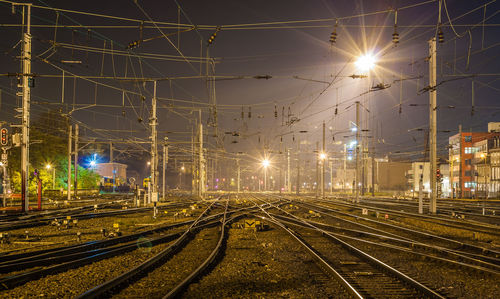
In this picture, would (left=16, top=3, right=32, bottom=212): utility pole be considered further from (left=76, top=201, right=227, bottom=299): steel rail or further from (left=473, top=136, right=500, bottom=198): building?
(left=473, top=136, right=500, bottom=198): building

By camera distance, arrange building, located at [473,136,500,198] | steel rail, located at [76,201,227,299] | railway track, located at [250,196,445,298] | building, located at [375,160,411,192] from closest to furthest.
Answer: steel rail, located at [76,201,227,299]
railway track, located at [250,196,445,298]
building, located at [473,136,500,198]
building, located at [375,160,411,192]

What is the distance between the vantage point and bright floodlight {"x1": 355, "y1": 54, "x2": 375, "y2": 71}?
2388 centimetres

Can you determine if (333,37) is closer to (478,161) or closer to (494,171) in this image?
(494,171)

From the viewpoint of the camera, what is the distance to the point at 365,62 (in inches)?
963

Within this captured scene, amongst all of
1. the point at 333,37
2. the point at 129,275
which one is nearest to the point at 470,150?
the point at 333,37

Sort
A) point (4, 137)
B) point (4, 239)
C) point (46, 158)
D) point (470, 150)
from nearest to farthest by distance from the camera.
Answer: point (4, 239)
point (4, 137)
point (46, 158)
point (470, 150)

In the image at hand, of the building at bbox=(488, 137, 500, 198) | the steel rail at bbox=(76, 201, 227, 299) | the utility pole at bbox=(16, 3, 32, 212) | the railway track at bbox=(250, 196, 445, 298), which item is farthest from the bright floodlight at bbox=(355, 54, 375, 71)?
the building at bbox=(488, 137, 500, 198)

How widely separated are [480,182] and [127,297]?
73.9 meters

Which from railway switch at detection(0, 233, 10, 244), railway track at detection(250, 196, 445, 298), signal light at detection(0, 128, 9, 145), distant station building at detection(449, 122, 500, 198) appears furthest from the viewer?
distant station building at detection(449, 122, 500, 198)

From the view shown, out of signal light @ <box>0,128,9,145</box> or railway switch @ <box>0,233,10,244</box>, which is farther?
signal light @ <box>0,128,9,145</box>

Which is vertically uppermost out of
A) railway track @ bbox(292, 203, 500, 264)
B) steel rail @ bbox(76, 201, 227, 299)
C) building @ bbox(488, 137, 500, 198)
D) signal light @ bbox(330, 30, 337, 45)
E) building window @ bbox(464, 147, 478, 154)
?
signal light @ bbox(330, 30, 337, 45)

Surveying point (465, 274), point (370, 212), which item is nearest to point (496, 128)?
point (370, 212)

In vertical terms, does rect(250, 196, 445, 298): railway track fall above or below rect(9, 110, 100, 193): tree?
below

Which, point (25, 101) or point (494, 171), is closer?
point (25, 101)
